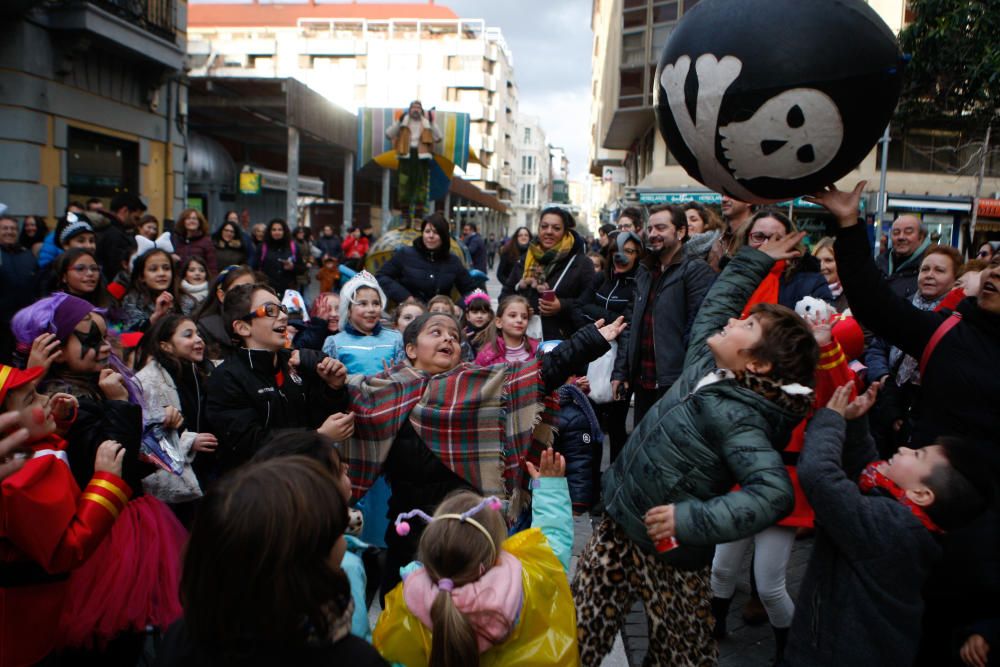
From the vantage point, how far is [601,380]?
16.9ft

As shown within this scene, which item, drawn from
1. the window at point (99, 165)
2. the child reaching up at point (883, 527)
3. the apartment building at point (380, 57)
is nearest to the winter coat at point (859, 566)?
the child reaching up at point (883, 527)

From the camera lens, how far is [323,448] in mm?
2143

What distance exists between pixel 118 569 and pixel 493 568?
5.17ft

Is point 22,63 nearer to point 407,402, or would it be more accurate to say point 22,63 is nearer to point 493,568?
point 407,402

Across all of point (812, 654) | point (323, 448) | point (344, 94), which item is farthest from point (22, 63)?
point (344, 94)

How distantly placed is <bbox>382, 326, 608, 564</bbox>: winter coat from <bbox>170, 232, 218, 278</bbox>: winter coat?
17.9 feet

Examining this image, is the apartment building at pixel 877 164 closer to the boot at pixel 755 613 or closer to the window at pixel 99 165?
the window at pixel 99 165

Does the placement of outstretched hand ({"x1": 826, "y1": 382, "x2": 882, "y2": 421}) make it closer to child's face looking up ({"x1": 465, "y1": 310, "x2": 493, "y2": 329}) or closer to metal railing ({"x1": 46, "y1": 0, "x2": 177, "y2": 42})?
child's face looking up ({"x1": 465, "y1": 310, "x2": 493, "y2": 329})

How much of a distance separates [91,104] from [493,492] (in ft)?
42.2

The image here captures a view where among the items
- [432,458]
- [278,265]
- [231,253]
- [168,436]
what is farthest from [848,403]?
[278,265]

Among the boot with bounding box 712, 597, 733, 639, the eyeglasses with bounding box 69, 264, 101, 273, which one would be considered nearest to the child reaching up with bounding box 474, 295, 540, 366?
the boot with bounding box 712, 597, 733, 639

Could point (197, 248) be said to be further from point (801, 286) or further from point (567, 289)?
point (801, 286)

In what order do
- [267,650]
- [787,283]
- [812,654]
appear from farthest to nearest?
[787,283], [812,654], [267,650]

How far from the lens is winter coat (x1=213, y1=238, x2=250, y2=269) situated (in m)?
8.55
